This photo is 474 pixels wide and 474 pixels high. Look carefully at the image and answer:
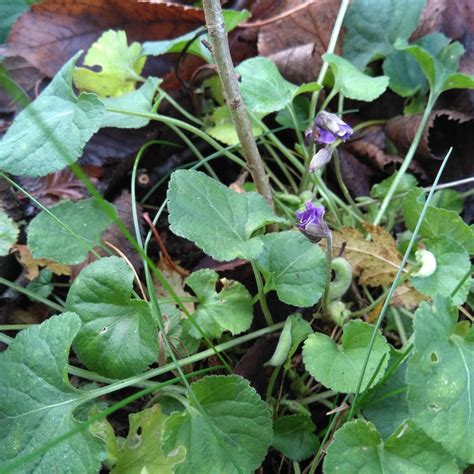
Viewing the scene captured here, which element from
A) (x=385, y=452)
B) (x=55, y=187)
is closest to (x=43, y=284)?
(x=55, y=187)

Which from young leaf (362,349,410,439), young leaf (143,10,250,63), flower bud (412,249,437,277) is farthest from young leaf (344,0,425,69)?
young leaf (362,349,410,439)

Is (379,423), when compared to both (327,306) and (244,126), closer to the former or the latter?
(327,306)

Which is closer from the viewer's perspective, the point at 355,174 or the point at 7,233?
the point at 7,233

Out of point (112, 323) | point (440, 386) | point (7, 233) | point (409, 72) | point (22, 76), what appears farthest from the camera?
point (22, 76)

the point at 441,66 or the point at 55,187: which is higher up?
the point at 441,66

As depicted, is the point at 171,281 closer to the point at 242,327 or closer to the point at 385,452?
the point at 242,327

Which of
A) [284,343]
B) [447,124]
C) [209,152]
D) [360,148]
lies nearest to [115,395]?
[284,343]
